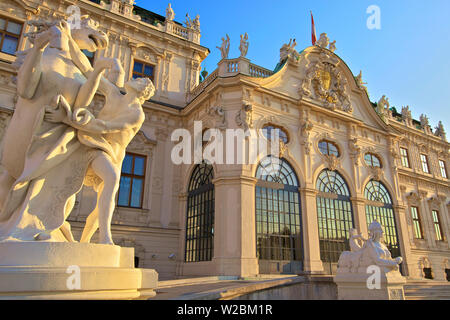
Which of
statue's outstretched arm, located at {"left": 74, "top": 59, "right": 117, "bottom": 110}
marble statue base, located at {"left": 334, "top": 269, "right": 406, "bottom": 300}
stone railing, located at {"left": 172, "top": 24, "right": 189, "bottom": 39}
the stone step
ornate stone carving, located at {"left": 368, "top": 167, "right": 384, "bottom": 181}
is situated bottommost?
the stone step

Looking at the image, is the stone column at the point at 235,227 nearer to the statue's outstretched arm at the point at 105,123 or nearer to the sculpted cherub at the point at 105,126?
the sculpted cherub at the point at 105,126

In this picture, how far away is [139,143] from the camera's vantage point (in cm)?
1484

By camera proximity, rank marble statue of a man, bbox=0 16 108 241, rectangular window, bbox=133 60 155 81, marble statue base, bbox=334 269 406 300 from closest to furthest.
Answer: marble statue of a man, bbox=0 16 108 241, marble statue base, bbox=334 269 406 300, rectangular window, bbox=133 60 155 81

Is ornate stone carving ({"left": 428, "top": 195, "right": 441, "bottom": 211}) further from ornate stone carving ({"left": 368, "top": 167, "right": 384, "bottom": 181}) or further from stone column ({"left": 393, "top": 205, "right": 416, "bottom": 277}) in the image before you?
ornate stone carving ({"left": 368, "top": 167, "right": 384, "bottom": 181})

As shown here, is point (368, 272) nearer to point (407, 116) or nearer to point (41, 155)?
point (41, 155)

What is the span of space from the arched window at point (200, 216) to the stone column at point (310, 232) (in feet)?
13.3

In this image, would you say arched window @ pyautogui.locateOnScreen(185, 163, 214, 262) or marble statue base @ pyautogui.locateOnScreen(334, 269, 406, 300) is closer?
marble statue base @ pyautogui.locateOnScreen(334, 269, 406, 300)

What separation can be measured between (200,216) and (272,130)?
508cm

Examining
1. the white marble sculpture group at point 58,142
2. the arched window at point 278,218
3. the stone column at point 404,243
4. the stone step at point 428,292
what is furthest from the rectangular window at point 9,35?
the stone column at point 404,243

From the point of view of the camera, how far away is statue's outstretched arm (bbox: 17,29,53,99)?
3498 mm

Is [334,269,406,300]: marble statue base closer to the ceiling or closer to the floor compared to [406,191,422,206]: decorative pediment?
closer to the floor

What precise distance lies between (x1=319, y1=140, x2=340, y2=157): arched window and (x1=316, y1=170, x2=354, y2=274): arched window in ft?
3.35

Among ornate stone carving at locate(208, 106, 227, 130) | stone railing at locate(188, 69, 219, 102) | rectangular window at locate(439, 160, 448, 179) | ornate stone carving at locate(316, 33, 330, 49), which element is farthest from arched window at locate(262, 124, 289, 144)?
rectangular window at locate(439, 160, 448, 179)
